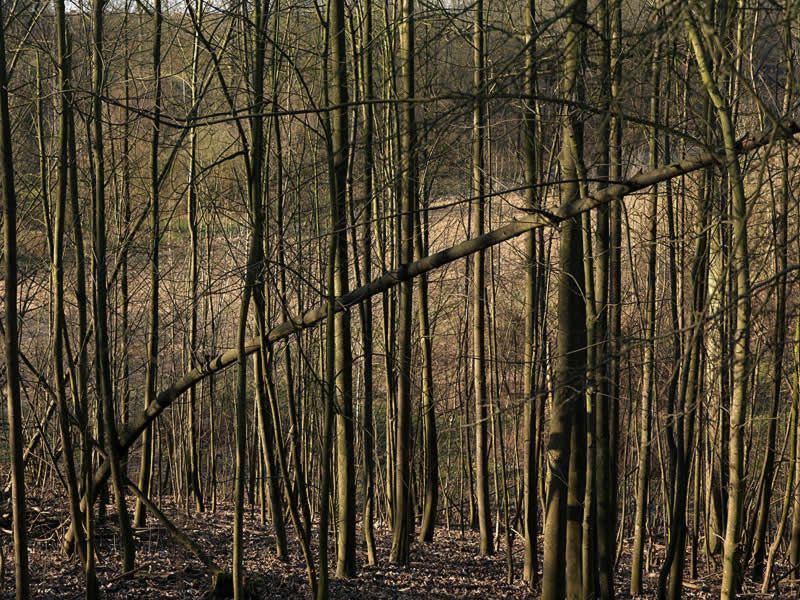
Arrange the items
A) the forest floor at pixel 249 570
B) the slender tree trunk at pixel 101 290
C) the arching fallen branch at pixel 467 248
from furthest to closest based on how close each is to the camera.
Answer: the forest floor at pixel 249 570
the slender tree trunk at pixel 101 290
the arching fallen branch at pixel 467 248

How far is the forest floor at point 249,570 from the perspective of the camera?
5609 mm

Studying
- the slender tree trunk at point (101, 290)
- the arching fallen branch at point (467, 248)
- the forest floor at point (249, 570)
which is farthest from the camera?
the forest floor at point (249, 570)

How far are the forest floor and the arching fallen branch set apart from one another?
60 cm

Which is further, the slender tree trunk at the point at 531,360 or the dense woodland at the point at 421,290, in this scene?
the slender tree trunk at the point at 531,360

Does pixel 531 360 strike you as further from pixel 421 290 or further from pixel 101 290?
pixel 101 290

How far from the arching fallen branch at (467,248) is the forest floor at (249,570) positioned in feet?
1.98

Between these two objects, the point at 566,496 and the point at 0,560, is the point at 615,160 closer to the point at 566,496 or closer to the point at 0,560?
the point at 566,496

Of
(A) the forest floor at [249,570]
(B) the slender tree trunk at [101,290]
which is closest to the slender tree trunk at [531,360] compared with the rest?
(A) the forest floor at [249,570]

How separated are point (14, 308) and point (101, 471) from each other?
2027 mm

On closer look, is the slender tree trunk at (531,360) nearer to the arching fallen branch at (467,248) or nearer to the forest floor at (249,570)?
the forest floor at (249,570)

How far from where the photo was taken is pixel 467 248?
4012 mm

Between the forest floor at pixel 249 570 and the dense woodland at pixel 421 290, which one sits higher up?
the dense woodland at pixel 421 290

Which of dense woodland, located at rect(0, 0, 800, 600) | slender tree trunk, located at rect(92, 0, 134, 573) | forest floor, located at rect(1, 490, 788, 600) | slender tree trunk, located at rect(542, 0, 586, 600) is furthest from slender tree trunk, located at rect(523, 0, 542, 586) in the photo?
slender tree trunk, located at rect(92, 0, 134, 573)

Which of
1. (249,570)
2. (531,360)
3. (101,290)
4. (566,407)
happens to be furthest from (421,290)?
(101,290)
